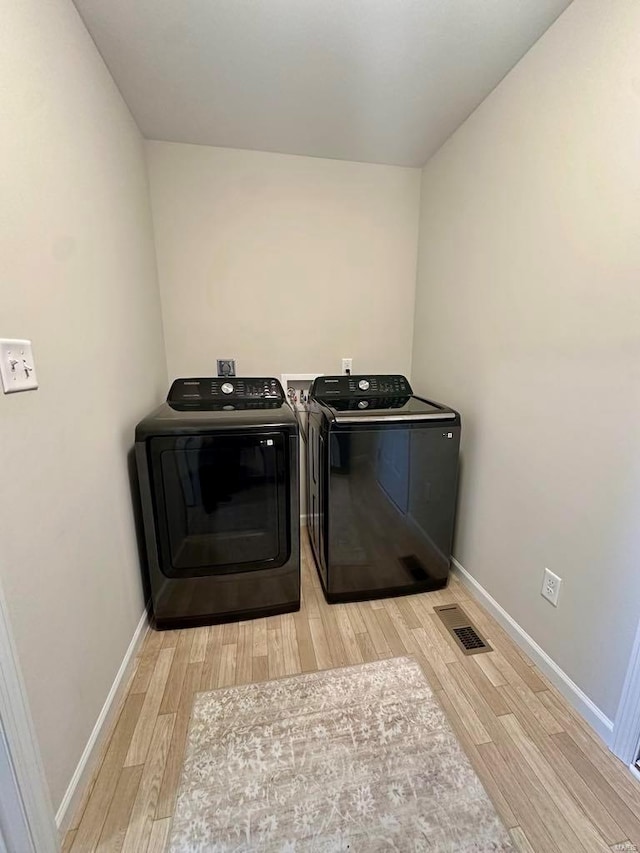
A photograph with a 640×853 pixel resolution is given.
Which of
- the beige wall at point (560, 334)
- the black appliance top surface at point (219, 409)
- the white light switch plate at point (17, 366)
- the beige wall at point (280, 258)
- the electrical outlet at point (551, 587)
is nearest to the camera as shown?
the white light switch plate at point (17, 366)

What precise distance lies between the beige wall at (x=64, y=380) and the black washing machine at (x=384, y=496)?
87 cm

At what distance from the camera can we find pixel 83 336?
1104 mm

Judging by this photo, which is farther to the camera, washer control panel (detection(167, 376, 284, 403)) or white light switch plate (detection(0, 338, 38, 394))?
washer control panel (detection(167, 376, 284, 403))

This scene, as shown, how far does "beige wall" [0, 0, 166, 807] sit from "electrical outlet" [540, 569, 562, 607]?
1604 mm

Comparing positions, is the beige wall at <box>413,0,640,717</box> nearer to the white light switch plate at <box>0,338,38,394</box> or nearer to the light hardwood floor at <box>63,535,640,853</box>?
the light hardwood floor at <box>63,535,640,853</box>

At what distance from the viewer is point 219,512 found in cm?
153

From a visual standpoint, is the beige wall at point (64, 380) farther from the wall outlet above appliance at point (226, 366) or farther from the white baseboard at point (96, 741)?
the wall outlet above appliance at point (226, 366)

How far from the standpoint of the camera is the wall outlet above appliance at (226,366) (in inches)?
85.9

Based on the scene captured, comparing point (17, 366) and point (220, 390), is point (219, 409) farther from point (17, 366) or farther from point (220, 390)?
point (17, 366)

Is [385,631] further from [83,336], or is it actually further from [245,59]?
[245,59]

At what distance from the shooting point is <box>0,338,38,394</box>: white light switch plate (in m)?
0.75

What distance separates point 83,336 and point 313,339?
4.55 ft

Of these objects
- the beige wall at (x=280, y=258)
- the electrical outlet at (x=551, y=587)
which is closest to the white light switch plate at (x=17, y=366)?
the beige wall at (x=280, y=258)

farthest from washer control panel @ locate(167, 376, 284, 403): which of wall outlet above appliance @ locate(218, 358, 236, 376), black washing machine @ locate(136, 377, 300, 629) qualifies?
wall outlet above appliance @ locate(218, 358, 236, 376)
